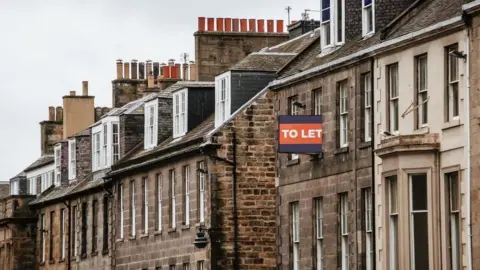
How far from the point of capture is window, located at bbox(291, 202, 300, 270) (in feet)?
201

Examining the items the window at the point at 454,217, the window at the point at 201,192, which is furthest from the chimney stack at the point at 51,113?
the window at the point at 454,217

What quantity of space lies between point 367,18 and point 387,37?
305 cm

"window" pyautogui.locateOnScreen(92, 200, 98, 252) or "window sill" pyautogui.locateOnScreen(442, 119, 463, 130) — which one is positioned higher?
"window sill" pyautogui.locateOnScreen(442, 119, 463, 130)

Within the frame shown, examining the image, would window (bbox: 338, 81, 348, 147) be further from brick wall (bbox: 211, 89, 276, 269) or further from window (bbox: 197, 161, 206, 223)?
window (bbox: 197, 161, 206, 223)

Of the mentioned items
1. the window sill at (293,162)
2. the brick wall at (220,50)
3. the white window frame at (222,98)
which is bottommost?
the window sill at (293,162)

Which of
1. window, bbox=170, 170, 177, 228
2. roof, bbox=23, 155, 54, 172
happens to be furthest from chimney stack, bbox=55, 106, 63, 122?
window, bbox=170, 170, 177, 228

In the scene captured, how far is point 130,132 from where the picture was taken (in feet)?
263

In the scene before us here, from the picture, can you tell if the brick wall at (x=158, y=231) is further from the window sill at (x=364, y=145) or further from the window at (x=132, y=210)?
the window sill at (x=364, y=145)

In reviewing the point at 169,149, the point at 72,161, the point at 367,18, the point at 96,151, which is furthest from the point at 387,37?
the point at 72,161

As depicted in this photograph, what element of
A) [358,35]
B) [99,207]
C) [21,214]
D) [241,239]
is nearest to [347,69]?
[358,35]

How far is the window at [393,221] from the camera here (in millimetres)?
52906

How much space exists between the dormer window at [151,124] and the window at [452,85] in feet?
85.1

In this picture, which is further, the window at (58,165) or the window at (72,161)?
the window at (58,165)

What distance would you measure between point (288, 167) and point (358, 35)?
5258 millimetres
